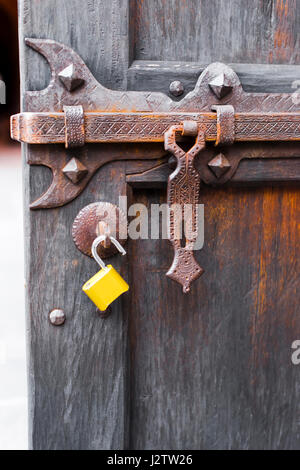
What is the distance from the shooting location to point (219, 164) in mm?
543

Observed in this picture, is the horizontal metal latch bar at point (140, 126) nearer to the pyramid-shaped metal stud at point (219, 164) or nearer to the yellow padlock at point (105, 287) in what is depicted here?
the pyramid-shaped metal stud at point (219, 164)

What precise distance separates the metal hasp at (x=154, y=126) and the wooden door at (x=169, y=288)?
15 mm

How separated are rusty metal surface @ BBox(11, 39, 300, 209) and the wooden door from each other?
1cm

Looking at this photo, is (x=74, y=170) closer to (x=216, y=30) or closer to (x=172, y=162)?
(x=172, y=162)

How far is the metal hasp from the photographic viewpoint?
50 cm

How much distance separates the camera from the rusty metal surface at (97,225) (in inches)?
21.2

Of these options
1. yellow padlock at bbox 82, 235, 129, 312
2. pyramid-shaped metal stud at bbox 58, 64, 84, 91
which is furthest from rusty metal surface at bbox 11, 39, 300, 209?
yellow padlock at bbox 82, 235, 129, 312

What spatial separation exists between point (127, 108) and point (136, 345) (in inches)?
12.1

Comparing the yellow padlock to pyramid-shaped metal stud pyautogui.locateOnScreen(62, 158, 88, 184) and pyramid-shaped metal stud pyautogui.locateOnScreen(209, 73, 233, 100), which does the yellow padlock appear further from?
Answer: pyramid-shaped metal stud pyautogui.locateOnScreen(209, 73, 233, 100)

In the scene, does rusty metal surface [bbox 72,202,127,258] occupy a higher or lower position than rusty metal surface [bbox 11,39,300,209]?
lower

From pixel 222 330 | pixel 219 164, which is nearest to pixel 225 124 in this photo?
pixel 219 164

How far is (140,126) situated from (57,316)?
0.25m

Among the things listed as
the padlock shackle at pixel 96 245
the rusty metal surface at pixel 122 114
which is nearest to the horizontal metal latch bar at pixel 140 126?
the rusty metal surface at pixel 122 114
